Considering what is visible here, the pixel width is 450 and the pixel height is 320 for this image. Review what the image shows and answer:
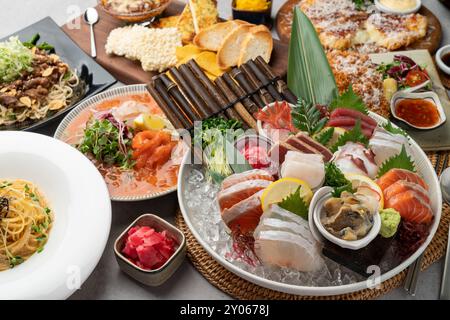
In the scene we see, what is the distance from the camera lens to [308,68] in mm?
2682

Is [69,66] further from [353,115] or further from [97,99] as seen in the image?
[353,115]

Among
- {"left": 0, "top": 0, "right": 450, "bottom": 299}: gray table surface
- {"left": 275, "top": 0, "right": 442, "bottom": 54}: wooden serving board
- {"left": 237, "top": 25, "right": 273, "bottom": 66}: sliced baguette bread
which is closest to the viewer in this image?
{"left": 0, "top": 0, "right": 450, "bottom": 299}: gray table surface

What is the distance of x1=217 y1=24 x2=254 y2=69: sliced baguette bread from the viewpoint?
9.41 ft

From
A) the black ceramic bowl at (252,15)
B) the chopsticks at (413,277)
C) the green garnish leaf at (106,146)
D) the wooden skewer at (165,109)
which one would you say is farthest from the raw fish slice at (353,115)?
the black ceramic bowl at (252,15)

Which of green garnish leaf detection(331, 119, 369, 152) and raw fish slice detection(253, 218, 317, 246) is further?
green garnish leaf detection(331, 119, 369, 152)

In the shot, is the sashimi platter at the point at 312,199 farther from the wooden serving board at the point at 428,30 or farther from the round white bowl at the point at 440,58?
the wooden serving board at the point at 428,30

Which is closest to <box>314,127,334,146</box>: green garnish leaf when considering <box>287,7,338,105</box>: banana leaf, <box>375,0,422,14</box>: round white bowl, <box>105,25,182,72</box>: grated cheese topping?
<box>287,7,338,105</box>: banana leaf

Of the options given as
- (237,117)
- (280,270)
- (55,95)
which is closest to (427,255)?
(280,270)

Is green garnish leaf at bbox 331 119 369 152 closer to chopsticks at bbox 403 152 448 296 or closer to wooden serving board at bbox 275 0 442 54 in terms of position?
chopsticks at bbox 403 152 448 296

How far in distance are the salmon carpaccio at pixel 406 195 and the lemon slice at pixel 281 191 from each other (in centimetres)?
31

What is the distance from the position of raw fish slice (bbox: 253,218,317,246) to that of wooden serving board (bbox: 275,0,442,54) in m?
1.75

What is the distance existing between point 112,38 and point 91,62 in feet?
0.74

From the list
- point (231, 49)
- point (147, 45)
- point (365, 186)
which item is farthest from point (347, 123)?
point (147, 45)
